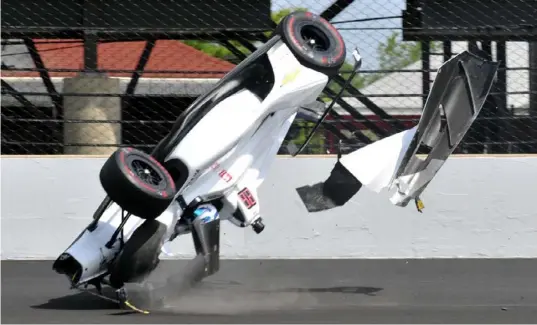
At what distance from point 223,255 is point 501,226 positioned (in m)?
2.24

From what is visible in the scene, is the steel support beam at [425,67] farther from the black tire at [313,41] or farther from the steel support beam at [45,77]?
the steel support beam at [45,77]

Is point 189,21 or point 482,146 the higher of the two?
point 189,21

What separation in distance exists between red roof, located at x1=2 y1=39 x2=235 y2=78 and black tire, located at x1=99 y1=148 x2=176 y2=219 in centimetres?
341

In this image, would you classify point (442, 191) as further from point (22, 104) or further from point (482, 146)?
point (22, 104)

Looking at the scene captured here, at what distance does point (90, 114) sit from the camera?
8.57 m

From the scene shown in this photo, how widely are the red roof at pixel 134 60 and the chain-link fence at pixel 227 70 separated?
0.02 metres

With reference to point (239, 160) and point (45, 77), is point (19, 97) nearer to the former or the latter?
point (45, 77)

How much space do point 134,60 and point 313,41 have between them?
10.7 feet

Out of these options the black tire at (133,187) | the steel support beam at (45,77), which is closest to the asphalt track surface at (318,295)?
the black tire at (133,187)

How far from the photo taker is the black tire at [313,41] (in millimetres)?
5875

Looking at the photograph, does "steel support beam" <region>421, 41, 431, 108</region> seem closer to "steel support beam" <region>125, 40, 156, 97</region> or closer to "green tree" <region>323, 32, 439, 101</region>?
"green tree" <region>323, 32, 439, 101</region>

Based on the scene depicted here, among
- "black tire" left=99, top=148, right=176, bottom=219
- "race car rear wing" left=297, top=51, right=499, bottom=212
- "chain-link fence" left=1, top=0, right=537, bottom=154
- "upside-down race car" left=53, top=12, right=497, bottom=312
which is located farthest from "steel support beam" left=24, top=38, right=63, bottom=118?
"black tire" left=99, top=148, right=176, bottom=219

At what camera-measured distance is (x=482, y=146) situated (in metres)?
8.35

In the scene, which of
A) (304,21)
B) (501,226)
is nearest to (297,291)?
(304,21)
